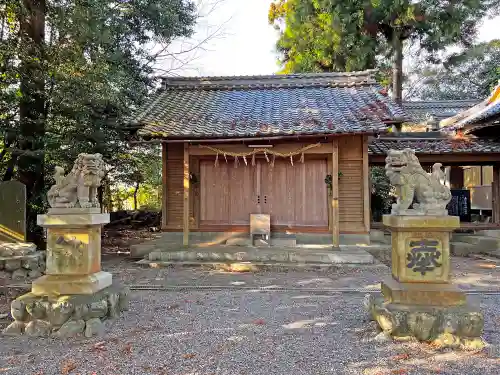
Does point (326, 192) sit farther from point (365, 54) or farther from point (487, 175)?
point (365, 54)

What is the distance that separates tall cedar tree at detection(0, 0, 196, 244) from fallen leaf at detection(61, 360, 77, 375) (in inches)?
269

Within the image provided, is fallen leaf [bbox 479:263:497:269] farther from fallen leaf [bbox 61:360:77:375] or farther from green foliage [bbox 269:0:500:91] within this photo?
green foliage [bbox 269:0:500:91]

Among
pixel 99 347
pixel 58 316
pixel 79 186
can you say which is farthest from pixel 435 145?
pixel 58 316

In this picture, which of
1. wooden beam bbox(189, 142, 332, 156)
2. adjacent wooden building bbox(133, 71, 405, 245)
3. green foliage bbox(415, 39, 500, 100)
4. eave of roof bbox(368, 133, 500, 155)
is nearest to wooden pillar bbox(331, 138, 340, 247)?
→ adjacent wooden building bbox(133, 71, 405, 245)

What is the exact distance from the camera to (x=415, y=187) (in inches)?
187

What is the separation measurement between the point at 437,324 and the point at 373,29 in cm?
1768

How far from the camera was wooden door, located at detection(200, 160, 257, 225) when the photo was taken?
1152cm

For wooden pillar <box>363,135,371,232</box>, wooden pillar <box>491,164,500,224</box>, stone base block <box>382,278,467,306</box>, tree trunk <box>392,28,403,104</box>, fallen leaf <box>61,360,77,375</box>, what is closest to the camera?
fallen leaf <box>61,360,77,375</box>

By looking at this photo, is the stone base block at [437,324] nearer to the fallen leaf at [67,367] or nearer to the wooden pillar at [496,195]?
the fallen leaf at [67,367]

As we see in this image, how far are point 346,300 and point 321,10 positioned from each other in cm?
1773

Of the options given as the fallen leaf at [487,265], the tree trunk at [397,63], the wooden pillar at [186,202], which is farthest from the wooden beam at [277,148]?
the tree trunk at [397,63]

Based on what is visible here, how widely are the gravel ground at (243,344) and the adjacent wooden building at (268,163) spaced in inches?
182

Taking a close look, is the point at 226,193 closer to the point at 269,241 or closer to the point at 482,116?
the point at 269,241

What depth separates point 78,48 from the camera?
9.56 metres
